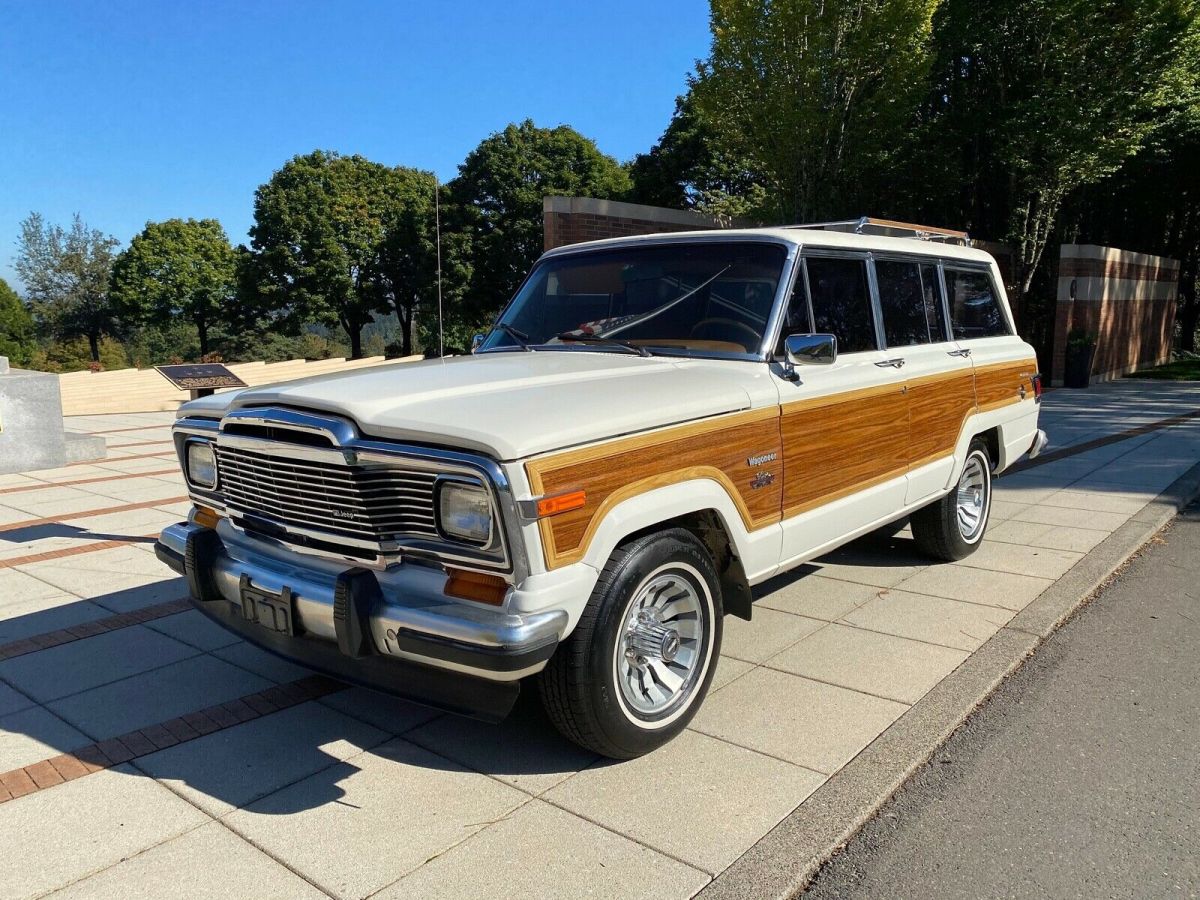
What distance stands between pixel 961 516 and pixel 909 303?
1734 mm

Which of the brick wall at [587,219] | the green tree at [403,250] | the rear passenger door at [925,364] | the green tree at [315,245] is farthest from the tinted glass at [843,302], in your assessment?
the green tree at [315,245]

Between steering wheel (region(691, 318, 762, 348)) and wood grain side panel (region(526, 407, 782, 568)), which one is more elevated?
steering wheel (region(691, 318, 762, 348))

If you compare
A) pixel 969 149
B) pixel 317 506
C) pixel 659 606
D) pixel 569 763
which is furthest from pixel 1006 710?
pixel 969 149

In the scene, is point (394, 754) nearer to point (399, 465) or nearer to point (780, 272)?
point (399, 465)

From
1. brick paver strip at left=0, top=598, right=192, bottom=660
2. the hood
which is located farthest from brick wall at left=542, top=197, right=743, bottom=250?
the hood

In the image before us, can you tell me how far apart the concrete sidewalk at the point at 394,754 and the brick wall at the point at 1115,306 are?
15738 millimetres

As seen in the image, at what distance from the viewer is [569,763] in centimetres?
356

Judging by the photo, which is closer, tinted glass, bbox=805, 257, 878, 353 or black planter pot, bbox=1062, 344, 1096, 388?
tinted glass, bbox=805, 257, 878, 353

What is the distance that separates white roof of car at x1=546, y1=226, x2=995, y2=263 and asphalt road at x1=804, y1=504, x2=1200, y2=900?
7.68 ft

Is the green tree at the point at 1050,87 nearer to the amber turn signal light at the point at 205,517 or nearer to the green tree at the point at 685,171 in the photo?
the green tree at the point at 685,171

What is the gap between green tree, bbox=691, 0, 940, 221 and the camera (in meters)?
15.7

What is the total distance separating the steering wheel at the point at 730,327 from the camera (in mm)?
4219

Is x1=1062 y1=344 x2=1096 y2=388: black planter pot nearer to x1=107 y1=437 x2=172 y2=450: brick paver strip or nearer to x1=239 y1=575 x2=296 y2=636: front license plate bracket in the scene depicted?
x1=107 y1=437 x2=172 y2=450: brick paver strip

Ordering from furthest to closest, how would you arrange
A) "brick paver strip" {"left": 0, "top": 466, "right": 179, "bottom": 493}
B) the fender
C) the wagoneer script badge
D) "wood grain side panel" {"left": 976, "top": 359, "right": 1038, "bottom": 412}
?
"brick paver strip" {"left": 0, "top": 466, "right": 179, "bottom": 493} → "wood grain side panel" {"left": 976, "top": 359, "right": 1038, "bottom": 412} → the wagoneer script badge → the fender
